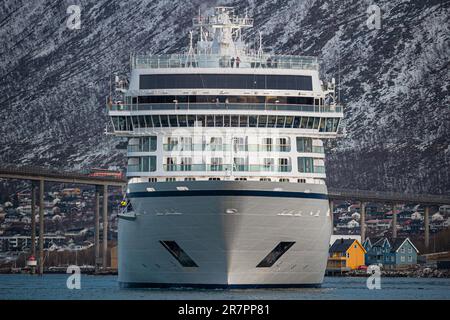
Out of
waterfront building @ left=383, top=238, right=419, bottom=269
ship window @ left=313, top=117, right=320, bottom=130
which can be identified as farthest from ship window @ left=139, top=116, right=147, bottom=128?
waterfront building @ left=383, top=238, right=419, bottom=269

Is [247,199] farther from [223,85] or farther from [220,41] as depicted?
[220,41]

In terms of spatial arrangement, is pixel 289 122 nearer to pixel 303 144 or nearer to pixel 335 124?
pixel 303 144

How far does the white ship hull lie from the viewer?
79.2 m

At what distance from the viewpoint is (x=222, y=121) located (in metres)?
82.1

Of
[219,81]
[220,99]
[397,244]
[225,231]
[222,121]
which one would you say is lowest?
[225,231]

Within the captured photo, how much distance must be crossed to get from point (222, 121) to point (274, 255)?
7.13 m

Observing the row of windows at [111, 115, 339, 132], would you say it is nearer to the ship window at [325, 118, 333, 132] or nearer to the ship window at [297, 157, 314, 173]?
the ship window at [325, 118, 333, 132]

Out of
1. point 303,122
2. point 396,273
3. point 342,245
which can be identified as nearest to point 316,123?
point 303,122

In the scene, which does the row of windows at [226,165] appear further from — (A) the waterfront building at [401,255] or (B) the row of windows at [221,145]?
(A) the waterfront building at [401,255]

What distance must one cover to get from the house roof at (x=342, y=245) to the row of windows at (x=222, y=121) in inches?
2706

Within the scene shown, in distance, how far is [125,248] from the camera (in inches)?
3369

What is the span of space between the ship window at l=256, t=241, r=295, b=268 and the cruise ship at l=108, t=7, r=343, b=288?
0.08 m

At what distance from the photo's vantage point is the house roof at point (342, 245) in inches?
6010
